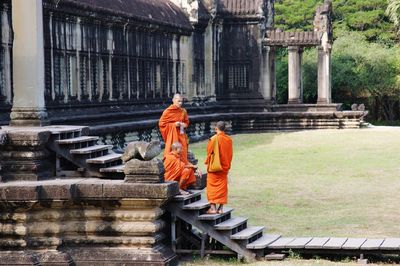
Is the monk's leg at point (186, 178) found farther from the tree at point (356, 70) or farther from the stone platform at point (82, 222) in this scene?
the tree at point (356, 70)

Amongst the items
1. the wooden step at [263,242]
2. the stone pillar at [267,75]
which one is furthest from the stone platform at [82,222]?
the stone pillar at [267,75]

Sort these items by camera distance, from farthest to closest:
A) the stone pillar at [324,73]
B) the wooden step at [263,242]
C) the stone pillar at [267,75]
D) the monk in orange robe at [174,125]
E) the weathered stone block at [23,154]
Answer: the stone pillar at [324,73] < the stone pillar at [267,75] < the monk in orange robe at [174,125] < the wooden step at [263,242] < the weathered stone block at [23,154]

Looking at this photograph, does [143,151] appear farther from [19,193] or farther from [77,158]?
[19,193]

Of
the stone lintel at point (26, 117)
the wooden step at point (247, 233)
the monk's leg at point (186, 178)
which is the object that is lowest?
the wooden step at point (247, 233)

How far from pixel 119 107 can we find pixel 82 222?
51.1ft

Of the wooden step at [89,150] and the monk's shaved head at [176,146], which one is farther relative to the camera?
the monk's shaved head at [176,146]

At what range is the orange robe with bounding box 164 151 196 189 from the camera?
12.5 m

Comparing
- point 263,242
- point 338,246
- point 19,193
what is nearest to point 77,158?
point 19,193

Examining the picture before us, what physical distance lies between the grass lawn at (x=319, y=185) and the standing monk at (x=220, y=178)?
4.51 ft

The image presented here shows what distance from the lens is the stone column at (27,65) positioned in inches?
445

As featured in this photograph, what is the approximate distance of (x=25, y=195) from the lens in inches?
398

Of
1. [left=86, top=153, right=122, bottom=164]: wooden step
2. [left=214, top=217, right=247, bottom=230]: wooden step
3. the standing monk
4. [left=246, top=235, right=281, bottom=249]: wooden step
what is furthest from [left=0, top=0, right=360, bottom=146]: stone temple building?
[left=246, top=235, right=281, bottom=249]: wooden step

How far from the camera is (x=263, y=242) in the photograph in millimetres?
11227

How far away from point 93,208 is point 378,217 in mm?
5281
